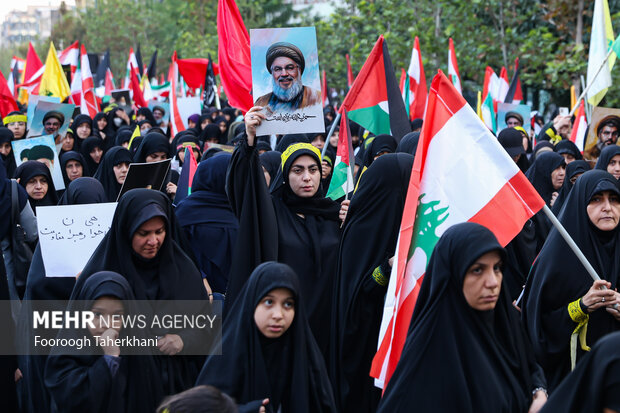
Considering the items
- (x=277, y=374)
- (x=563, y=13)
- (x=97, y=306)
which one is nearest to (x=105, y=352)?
(x=97, y=306)

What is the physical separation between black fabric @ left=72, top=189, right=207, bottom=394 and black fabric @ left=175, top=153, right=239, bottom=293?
4.00 feet

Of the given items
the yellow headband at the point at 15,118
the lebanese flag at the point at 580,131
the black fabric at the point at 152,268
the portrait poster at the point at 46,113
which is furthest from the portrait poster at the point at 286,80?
the lebanese flag at the point at 580,131

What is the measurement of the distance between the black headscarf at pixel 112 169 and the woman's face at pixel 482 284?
4687mm

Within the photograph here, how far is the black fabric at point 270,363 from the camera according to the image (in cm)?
338

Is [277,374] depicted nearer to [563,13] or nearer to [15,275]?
[15,275]

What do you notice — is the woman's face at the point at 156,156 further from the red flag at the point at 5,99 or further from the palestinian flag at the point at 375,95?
the red flag at the point at 5,99

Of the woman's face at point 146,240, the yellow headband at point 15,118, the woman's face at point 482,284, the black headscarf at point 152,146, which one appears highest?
the yellow headband at point 15,118

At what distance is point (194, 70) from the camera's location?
49.4 feet

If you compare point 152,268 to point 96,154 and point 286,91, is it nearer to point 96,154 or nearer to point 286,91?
point 286,91

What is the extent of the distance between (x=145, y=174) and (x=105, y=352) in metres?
2.02

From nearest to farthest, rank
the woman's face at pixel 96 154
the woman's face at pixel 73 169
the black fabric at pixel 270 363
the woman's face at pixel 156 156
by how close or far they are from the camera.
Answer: the black fabric at pixel 270 363 < the woman's face at pixel 156 156 < the woman's face at pixel 73 169 < the woman's face at pixel 96 154

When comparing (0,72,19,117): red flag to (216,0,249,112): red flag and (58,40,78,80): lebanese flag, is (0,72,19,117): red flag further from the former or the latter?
(216,0,249,112): red flag

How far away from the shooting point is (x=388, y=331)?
376cm

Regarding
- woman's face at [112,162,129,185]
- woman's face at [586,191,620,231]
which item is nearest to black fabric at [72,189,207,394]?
woman's face at [586,191,620,231]
